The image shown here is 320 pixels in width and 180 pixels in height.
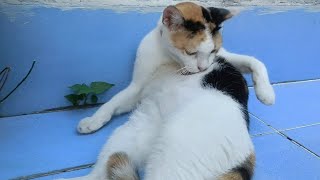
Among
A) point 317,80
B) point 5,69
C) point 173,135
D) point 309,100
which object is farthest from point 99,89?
point 317,80

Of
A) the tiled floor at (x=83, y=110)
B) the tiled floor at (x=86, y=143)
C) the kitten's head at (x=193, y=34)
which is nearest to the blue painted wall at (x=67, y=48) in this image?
the tiled floor at (x=83, y=110)

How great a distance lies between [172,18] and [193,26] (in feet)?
0.25

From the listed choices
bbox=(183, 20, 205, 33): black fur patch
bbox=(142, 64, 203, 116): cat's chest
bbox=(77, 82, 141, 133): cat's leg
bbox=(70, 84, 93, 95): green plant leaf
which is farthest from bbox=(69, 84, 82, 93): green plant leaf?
bbox=(183, 20, 205, 33): black fur patch

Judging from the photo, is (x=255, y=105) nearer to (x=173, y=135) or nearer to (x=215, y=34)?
(x=215, y=34)

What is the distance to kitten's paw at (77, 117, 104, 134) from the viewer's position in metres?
1.24

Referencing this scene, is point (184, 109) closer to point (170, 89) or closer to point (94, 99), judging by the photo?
point (170, 89)

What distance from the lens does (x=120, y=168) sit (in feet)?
2.97

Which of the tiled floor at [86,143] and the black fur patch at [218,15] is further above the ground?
the black fur patch at [218,15]

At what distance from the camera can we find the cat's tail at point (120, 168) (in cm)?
88

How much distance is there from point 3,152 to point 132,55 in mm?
675

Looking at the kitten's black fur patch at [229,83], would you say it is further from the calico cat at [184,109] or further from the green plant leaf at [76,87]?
the green plant leaf at [76,87]

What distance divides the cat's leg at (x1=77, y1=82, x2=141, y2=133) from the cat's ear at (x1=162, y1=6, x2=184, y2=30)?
0.30 m

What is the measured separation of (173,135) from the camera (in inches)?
34.4

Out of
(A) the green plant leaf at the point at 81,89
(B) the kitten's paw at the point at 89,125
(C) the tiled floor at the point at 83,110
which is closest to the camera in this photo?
(C) the tiled floor at the point at 83,110
